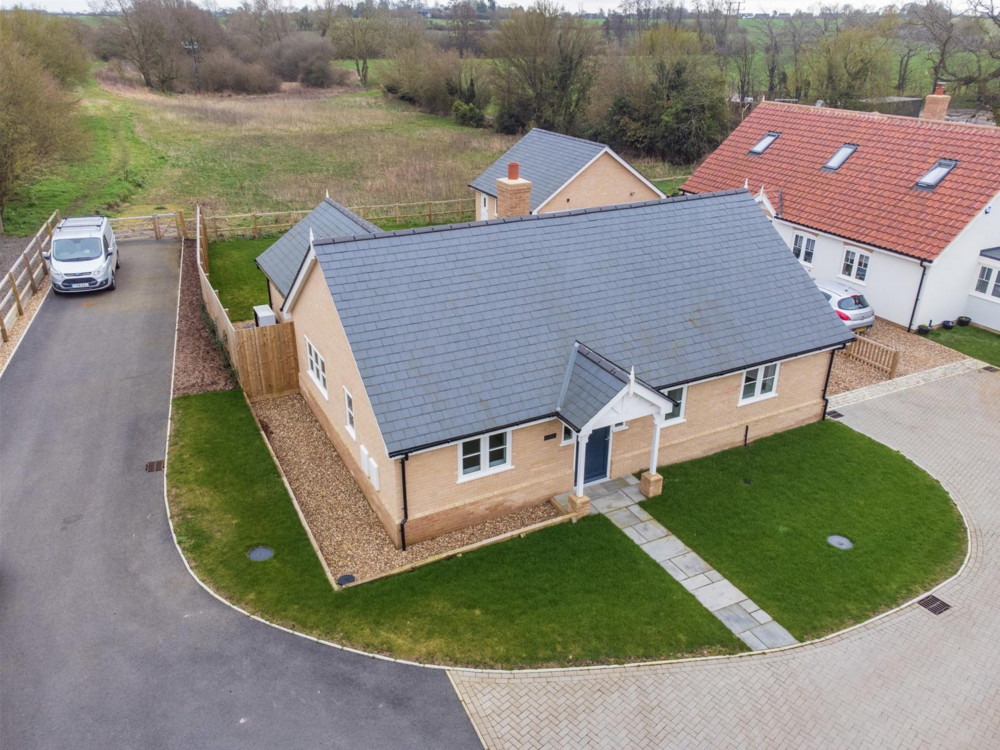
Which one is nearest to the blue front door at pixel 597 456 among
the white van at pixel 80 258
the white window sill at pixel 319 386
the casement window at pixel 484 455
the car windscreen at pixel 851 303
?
the casement window at pixel 484 455

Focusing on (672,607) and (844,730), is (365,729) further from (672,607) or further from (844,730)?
(844,730)

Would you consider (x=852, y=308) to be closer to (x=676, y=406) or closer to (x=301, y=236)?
(x=676, y=406)

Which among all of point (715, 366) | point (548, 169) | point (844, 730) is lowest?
point (844, 730)

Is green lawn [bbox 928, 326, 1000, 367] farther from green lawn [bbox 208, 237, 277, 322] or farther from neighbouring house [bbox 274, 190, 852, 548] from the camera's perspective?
green lawn [bbox 208, 237, 277, 322]

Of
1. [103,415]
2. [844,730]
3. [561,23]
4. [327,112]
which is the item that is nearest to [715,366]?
[844,730]

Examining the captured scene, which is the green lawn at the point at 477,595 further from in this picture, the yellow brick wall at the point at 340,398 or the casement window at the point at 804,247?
the casement window at the point at 804,247

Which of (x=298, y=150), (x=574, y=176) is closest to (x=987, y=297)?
(x=574, y=176)

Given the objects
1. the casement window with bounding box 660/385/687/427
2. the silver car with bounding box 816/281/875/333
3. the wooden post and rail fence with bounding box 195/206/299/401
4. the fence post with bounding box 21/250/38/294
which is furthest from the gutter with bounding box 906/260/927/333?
the fence post with bounding box 21/250/38/294
